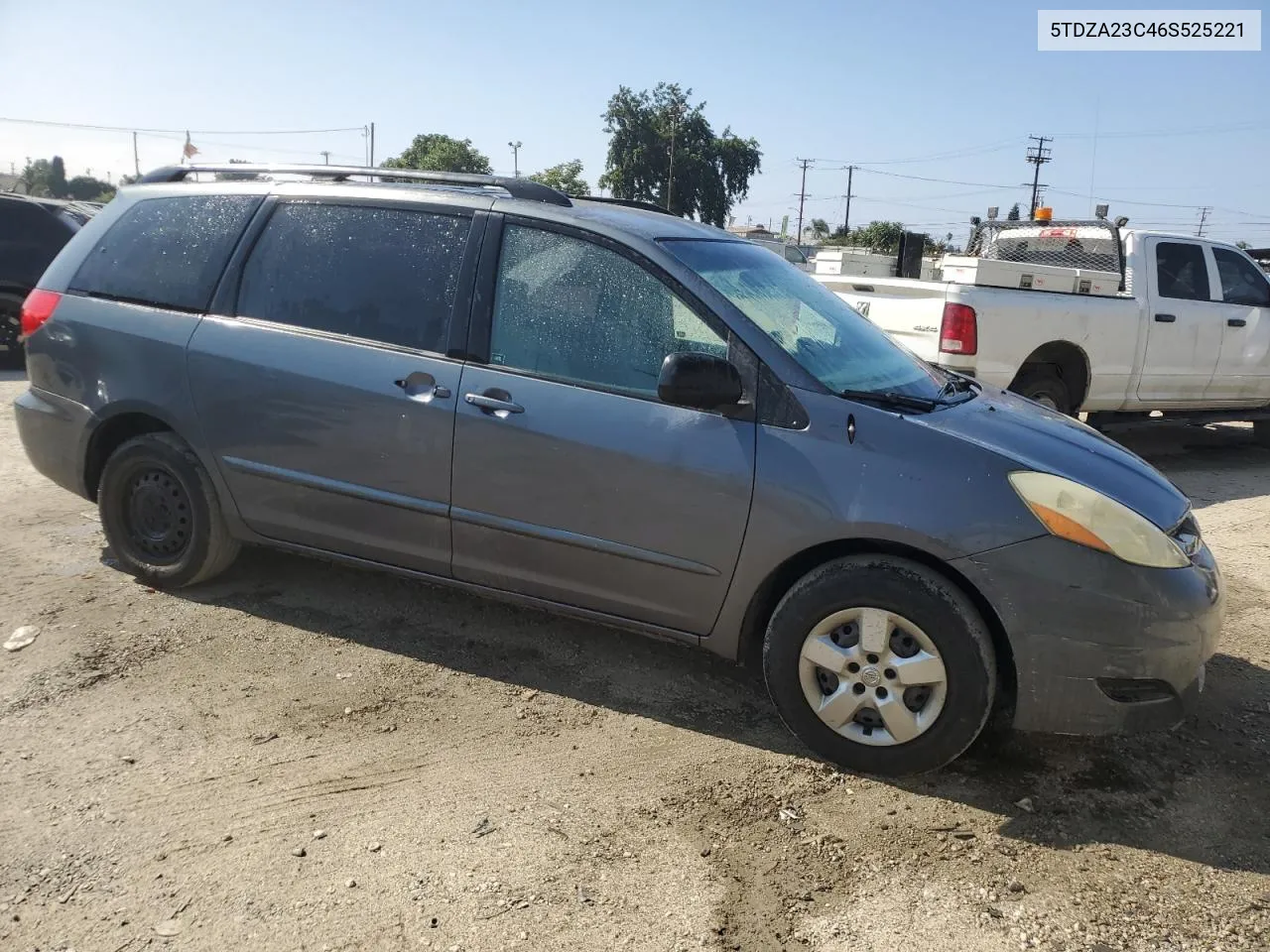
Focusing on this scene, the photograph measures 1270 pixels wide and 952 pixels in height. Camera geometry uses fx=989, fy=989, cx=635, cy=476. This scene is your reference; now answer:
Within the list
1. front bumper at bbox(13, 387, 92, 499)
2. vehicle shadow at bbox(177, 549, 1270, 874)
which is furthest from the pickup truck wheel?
front bumper at bbox(13, 387, 92, 499)

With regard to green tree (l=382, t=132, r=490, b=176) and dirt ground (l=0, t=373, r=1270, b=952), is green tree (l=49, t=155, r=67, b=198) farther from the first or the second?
dirt ground (l=0, t=373, r=1270, b=952)

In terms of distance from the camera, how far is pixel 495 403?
11.9ft

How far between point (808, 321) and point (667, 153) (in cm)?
7082

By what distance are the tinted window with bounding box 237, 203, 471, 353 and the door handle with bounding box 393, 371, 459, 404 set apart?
121mm

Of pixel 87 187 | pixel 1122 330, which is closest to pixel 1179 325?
pixel 1122 330

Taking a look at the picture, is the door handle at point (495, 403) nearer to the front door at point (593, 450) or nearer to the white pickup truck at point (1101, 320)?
the front door at point (593, 450)

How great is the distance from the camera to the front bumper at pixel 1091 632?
118 inches

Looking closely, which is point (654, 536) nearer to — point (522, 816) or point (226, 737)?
point (522, 816)

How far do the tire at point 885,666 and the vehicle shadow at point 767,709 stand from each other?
0.16 m

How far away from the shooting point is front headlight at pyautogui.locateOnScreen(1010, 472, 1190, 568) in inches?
119

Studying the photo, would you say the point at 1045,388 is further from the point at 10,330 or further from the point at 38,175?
the point at 38,175

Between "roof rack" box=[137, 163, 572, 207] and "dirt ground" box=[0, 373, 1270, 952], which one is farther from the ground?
"roof rack" box=[137, 163, 572, 207]

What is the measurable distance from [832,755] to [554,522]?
125 cm

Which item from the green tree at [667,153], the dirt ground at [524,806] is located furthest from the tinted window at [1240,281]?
the green tree at [667,153]
